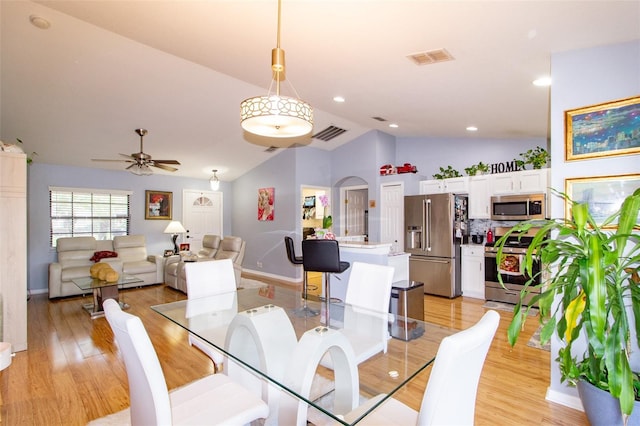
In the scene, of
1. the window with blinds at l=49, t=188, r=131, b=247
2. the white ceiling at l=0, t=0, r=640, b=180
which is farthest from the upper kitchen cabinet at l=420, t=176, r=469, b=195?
the window with blinds at l=49, t=188, r=131, b=247

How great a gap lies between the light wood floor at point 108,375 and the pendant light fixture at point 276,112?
7.09ft

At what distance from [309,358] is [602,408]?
172 cm

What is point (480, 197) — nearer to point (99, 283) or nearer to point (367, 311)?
point (367, 311)

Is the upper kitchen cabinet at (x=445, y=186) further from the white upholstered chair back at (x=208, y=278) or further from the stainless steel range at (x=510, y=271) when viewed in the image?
the white upholstered chair back at (x=208, y=278)

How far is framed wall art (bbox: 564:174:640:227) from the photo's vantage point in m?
2.07

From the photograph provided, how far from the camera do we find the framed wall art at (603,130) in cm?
205

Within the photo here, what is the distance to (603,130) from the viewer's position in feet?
7.02

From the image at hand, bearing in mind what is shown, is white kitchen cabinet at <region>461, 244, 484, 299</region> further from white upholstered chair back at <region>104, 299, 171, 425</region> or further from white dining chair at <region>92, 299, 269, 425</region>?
white upholstered chair back at <region>104, 299, 171, 425</region>

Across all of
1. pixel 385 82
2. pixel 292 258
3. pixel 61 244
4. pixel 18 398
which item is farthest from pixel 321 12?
pixel 61 244

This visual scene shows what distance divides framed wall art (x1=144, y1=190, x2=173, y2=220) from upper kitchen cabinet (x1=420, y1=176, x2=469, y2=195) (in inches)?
223

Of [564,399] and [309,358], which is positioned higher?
[309,358]

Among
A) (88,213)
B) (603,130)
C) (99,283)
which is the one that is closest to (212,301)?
(99,283)

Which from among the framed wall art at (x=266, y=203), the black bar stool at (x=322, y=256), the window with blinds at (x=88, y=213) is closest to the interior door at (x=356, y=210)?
the framed wall art at (x=266, y=203)

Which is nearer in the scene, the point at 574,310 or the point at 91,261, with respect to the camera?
the point at 574,310
